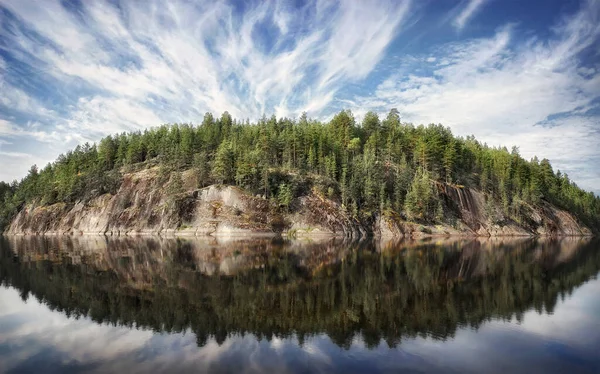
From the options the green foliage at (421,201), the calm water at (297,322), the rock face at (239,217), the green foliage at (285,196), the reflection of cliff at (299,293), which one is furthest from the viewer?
the green foliage at (421,201)

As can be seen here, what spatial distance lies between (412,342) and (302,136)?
111929 mm

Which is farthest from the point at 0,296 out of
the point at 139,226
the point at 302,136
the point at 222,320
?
the point at 302,136

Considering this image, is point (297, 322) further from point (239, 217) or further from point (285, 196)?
point (285, 196)

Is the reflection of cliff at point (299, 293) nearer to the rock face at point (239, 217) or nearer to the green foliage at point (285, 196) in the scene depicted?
the rock face at point (239, 217)

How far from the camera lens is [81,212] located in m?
121

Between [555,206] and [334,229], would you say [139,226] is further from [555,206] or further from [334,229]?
[555,206]

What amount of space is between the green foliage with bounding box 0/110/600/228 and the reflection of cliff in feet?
232

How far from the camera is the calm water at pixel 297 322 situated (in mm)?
13609

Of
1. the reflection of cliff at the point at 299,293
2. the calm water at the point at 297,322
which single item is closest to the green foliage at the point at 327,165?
the reflection of cliff at the point at 299,293

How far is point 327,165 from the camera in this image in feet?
380

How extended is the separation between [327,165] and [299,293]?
307ft

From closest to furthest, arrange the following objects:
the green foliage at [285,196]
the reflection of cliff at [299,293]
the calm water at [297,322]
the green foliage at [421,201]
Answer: the calm water at [297,322], the reflection of cliff at [299,293], the green foliage at [285,196], the green foliage at [421,201]

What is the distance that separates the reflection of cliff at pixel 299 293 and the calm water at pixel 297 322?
0.10 meters

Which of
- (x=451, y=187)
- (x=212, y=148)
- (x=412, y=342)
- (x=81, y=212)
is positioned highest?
(x=212, y=148)
